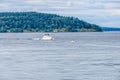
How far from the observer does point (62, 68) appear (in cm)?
5459

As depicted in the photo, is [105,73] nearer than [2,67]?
Yes

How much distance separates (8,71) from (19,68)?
3.85 metres

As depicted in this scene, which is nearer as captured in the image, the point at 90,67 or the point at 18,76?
the point at 18,76

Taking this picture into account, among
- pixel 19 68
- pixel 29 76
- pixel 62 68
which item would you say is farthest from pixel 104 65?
pixel 29 76

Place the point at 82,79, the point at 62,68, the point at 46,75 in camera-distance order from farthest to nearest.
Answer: the point at 62,68, the point at 46,75, the point at 82,79

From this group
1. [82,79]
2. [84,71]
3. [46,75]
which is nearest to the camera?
[82,79]

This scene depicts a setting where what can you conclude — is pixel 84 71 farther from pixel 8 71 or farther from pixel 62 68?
pixel 8 71

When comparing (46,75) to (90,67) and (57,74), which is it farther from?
(90,67)

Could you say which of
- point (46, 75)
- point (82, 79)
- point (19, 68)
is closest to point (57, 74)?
point (46, 75)

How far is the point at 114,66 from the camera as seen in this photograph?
56.7 m

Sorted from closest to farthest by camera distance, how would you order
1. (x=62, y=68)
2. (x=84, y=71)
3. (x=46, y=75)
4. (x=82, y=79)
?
(x=82, y=79) < (x=46, y=75) < (x=84, y=71) < (x=62, y=68)

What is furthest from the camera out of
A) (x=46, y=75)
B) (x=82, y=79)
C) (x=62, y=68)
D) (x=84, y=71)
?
(x=62, y=68)

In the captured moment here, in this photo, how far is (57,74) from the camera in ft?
159

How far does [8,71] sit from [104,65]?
1271 centimetres
